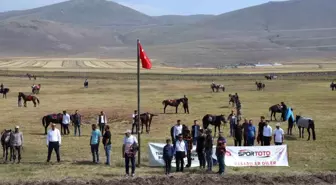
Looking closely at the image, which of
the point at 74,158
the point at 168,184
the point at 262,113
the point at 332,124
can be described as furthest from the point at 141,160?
the point at 262,113

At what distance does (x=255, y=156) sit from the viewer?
2253cm

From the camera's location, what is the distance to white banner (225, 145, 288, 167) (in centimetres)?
2236

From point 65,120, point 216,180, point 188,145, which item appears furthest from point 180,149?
point 65,120

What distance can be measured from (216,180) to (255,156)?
3370 mm

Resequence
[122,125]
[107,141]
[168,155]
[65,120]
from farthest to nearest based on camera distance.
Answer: [122,125], [65,120], [107,141], [168,155]

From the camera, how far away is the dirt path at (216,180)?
19328 millimetres

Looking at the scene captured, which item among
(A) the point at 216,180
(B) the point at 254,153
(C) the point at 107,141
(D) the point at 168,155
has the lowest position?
(A) the point at 216,180

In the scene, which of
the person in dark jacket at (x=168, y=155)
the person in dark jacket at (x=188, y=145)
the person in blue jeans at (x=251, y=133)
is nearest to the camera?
the person in dark jacket at (x=168, y=155)

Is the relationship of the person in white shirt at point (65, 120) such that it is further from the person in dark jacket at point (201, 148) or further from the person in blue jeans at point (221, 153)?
the person in blue jeans at point (221, 153)

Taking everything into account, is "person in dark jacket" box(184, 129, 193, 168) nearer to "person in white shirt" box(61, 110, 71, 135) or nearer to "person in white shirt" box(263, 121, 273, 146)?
"person in white shirt" box(263, 121, 273, 146)

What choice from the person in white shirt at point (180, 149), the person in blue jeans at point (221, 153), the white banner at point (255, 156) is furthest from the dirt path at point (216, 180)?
the white banner at point (255, 156)

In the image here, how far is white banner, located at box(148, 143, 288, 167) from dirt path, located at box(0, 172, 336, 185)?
77.7 inches

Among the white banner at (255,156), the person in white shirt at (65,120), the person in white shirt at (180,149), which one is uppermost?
the person in white shirt at (65,120)

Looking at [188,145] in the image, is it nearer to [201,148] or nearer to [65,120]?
[201,148]
